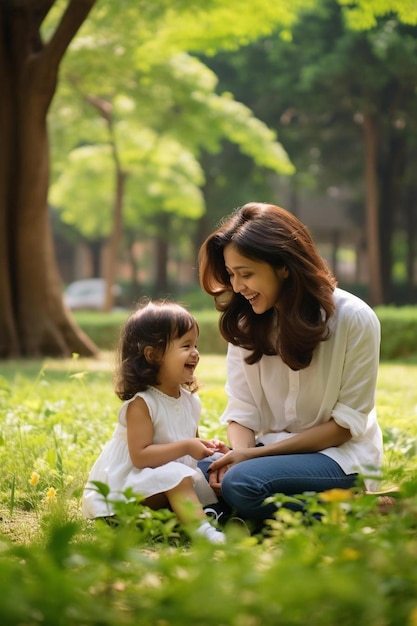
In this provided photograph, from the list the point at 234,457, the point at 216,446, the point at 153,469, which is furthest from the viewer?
the point at 216,446

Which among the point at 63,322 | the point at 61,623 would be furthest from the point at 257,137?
the point at 61,623

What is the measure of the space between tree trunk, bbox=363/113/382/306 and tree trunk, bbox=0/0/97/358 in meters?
14.2

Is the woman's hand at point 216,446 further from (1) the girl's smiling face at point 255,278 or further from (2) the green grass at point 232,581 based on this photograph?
(2) the green grass at point 232,581

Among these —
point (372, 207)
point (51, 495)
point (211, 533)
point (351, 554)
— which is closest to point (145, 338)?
point (51, 495)

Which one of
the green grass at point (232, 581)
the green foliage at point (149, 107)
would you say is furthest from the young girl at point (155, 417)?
the green foliage at point (149, 107)

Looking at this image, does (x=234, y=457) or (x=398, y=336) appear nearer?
(x=234, y=457)

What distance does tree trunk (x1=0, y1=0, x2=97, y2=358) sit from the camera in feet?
37.0

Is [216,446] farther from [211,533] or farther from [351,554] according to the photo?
[351,554]

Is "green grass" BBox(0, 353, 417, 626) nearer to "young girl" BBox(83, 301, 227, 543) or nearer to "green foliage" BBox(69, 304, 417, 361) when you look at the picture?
"young girl" BBox(83, 301, 227, 543)

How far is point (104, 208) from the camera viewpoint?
29750mm

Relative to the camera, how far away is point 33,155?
11570 mm

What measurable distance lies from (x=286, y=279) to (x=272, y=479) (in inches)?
30.2

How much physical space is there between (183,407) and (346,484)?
725 millimetres

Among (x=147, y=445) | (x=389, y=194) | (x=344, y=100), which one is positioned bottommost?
(x=389, y=194)
